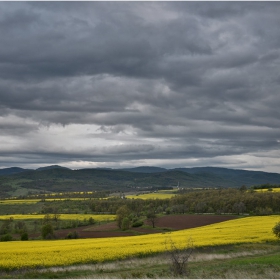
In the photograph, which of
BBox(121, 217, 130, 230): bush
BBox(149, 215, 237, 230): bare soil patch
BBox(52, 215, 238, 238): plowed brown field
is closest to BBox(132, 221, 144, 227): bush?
BBox(52, 215, 238, 238): plowed brown field

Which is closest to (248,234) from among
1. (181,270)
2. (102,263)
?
(102,263)

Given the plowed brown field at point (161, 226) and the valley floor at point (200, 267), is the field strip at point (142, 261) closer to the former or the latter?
the valley floor at point (200, 267)

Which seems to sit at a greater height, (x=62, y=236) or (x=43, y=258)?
(x=43, y=258)

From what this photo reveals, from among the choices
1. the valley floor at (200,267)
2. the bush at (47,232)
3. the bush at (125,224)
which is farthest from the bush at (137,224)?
the valley floor at (200,267)

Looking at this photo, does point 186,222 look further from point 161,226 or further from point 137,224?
point 137,224

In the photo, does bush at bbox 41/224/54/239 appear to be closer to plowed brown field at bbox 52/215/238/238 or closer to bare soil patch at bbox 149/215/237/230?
plowed brown field at bbox 52/215/238/238

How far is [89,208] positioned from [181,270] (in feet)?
538

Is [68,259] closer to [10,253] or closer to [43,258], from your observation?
[43,258]

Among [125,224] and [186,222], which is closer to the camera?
[125,224]

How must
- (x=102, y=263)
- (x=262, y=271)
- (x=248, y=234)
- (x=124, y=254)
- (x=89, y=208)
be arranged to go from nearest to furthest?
(x=262, y=271) < (x=102, y=263) < (x=124, y=254) < (x=248, y=234) < (x=89, y=208)

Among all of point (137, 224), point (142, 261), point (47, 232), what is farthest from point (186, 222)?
point (142, 261)

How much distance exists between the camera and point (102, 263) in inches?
1629

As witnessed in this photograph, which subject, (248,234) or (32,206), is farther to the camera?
(32,206)

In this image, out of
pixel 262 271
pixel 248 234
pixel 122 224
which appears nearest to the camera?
pixel 262 271
